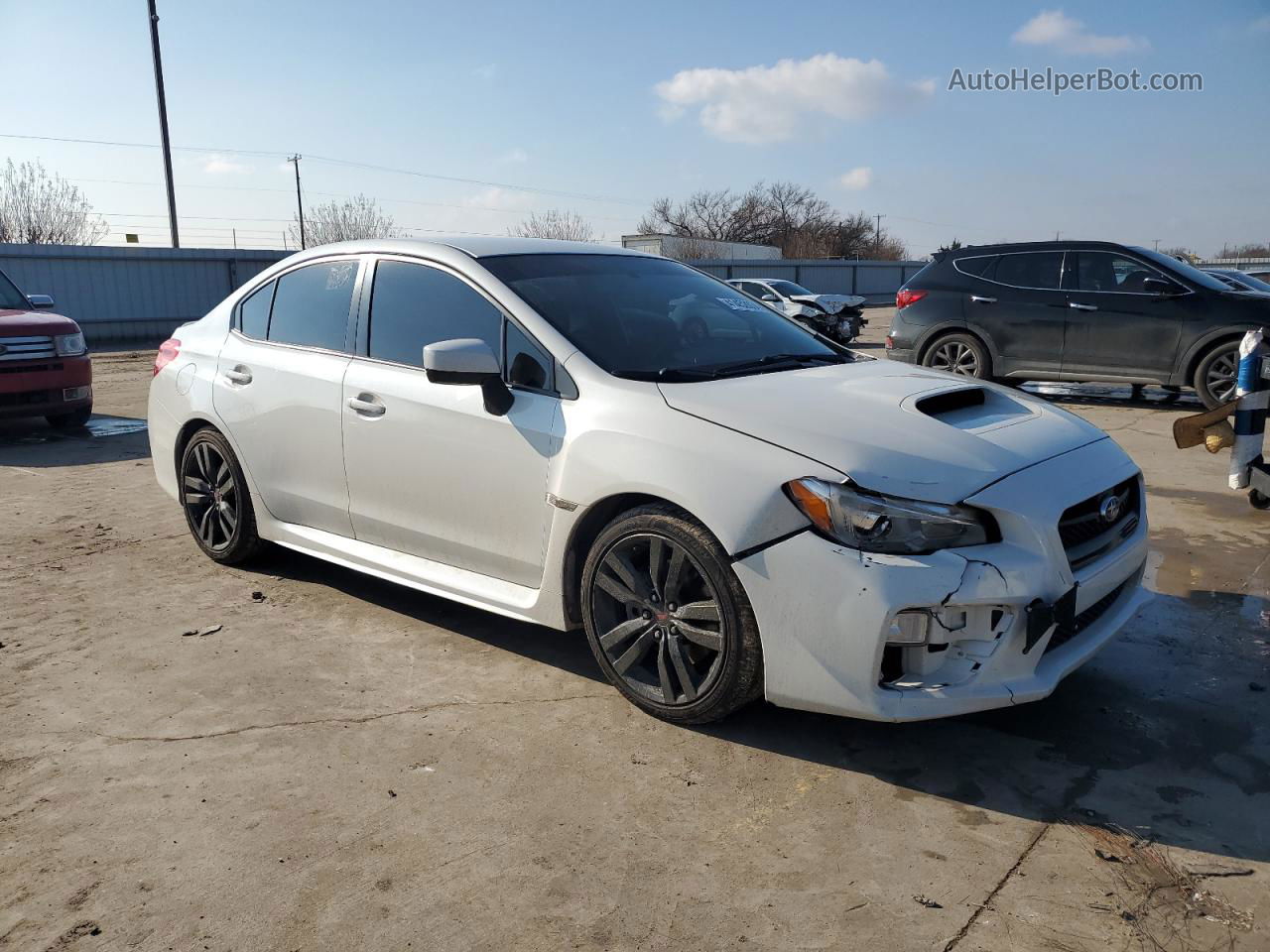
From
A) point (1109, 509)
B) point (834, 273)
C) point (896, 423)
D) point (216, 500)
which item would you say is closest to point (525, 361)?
point (896, 423)

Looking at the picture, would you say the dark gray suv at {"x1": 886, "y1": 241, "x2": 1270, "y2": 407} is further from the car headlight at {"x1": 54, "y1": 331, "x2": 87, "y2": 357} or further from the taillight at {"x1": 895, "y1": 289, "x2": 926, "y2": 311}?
the car headlight at {"x1": 54, "y1": 331, "x2": 87, "y2": 357}

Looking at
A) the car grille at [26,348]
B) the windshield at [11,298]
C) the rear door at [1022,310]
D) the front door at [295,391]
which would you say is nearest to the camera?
the front door at [295,391]

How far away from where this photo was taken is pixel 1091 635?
Answer: 3330mm

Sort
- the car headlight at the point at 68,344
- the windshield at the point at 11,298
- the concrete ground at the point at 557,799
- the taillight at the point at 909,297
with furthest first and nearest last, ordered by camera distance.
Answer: the taillight at the point at 909,297 < the windshield at the point at 11,298 < the car headlight at the point at 68,344 < the concrete ground at the point at 557,799

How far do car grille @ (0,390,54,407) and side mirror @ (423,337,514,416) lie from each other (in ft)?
24.3

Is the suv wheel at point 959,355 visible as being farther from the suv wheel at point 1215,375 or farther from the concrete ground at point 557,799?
the concrete ground at point 557,799

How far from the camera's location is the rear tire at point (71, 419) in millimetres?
10133

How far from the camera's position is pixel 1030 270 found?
10.9 meters

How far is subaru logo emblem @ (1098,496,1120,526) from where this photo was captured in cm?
341

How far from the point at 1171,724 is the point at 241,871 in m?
2.97

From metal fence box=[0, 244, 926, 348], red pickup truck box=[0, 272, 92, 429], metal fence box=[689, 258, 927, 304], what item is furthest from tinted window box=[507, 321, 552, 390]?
metal fence box=[689, 258, 927, 304]

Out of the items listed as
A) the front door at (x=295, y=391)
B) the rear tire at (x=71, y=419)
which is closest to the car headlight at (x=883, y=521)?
the front door at (x=295, y=391)

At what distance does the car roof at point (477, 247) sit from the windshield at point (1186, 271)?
7.59m

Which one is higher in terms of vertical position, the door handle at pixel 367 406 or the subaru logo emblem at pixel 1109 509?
the door handle at pixel 367 406
